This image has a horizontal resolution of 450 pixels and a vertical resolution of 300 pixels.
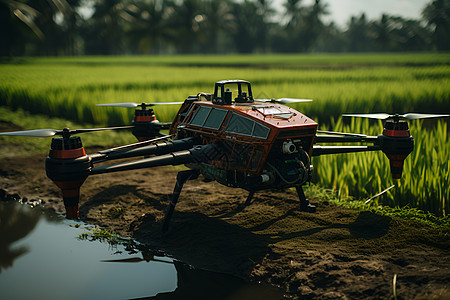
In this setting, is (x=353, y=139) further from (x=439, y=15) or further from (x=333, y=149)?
(x=439, y=15)

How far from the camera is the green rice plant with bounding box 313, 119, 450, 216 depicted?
6.57 meters

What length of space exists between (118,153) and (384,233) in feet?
12.8

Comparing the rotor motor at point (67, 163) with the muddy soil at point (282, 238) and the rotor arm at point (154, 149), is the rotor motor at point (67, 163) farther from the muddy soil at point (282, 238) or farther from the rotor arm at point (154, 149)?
the muddy soil at point (282, 238)

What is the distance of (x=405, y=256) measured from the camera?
494cm

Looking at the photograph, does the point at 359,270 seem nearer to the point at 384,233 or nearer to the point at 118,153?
the point at 384,233

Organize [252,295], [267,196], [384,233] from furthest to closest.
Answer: [267,196]
[384,233]
[252,295]

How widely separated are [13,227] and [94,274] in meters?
2.45

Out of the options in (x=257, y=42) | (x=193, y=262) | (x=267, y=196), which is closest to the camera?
(x=193, y=262)

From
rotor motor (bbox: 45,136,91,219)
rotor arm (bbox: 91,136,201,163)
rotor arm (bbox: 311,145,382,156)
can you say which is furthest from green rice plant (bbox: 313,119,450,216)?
rotor motor (bbox: 45,136,91,219)

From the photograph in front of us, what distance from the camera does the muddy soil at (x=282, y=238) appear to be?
455cm

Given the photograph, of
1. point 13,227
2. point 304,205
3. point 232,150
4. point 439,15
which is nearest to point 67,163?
point 232,150

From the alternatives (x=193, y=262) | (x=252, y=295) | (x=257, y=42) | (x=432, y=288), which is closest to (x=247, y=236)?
(x=193, y=262)

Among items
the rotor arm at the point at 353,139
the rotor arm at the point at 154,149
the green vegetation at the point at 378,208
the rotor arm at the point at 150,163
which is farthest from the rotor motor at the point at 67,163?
the green vegetation at the point at 378,208

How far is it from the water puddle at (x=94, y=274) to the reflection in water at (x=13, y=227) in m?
0.01
